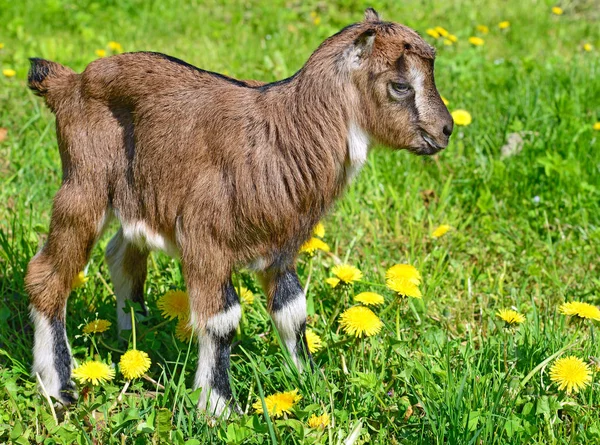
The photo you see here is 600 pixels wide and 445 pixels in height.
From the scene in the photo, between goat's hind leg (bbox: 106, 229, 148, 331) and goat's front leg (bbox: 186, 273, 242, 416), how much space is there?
0.68 meters

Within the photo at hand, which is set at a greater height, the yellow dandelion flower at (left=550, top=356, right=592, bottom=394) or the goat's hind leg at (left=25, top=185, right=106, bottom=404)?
the yellow dandelion flower at (left=550, top=356, right=592, bottom=394)

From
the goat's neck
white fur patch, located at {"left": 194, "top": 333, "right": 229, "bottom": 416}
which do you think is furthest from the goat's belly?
the goat's neck

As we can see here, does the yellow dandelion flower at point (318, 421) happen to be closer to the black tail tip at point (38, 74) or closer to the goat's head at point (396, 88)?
the goat's head at point (396, 88)

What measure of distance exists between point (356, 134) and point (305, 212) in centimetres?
35

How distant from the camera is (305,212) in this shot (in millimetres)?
3113

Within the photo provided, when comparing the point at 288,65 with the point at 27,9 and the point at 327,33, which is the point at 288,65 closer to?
the point at 327,33

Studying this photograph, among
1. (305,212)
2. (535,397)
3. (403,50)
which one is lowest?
(535,397)

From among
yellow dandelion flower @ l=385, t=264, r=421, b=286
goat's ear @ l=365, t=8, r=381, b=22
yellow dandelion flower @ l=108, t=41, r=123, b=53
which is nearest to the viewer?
goat's ear @ l=365, t=8, r=381, b=22

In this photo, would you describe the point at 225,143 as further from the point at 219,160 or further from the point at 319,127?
the point at 319,127

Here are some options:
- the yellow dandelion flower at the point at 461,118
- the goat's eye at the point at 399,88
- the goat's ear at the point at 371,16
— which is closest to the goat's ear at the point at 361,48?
the goat's eye at the point at 399,88

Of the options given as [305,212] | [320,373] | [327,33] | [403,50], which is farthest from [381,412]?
[327,33]

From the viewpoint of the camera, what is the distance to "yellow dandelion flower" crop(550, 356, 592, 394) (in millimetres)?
2868

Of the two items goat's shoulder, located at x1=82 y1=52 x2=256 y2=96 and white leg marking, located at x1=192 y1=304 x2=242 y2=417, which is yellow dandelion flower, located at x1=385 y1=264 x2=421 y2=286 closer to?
white leg marking, located at x1=192 y1=304 x2=242 y2=417

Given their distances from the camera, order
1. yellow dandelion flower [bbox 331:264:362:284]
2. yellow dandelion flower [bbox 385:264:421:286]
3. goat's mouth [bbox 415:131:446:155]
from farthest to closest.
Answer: yellow dandelion flower [bbox 331:264:362:284] → yellow dandelion flower [bbox 385:264:421:286] → goat's mouth [bbox 415:131:446:155]
